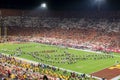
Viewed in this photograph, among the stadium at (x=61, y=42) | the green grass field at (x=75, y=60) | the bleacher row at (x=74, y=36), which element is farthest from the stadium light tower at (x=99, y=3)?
the green grass field at (x=75, y=60)

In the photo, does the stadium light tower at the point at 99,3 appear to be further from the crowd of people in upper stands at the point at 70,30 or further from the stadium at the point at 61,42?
the crowd of people in upper stands at the point at 70,30

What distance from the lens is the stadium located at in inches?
1171

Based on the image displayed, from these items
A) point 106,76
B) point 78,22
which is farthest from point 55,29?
point 106,76

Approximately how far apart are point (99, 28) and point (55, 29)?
13.0 metres

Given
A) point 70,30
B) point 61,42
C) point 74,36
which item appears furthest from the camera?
point 70,30

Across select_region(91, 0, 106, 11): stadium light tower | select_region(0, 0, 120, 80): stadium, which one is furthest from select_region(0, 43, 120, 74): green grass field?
select_region(91, 0, 106, 11): stadium light tower

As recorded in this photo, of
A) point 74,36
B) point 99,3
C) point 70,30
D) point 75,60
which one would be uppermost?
point 99,3

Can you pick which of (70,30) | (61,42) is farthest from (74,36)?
(61,42)

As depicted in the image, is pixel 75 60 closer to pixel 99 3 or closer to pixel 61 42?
pixel 61 42

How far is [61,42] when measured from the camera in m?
53.9

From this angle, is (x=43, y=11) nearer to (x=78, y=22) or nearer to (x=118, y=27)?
(x=78, y=22)

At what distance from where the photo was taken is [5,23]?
67375mm

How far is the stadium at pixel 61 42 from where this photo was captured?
29.8 meters

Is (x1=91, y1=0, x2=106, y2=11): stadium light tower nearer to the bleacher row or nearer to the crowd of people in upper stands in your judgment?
the crowd of people in upper stands
